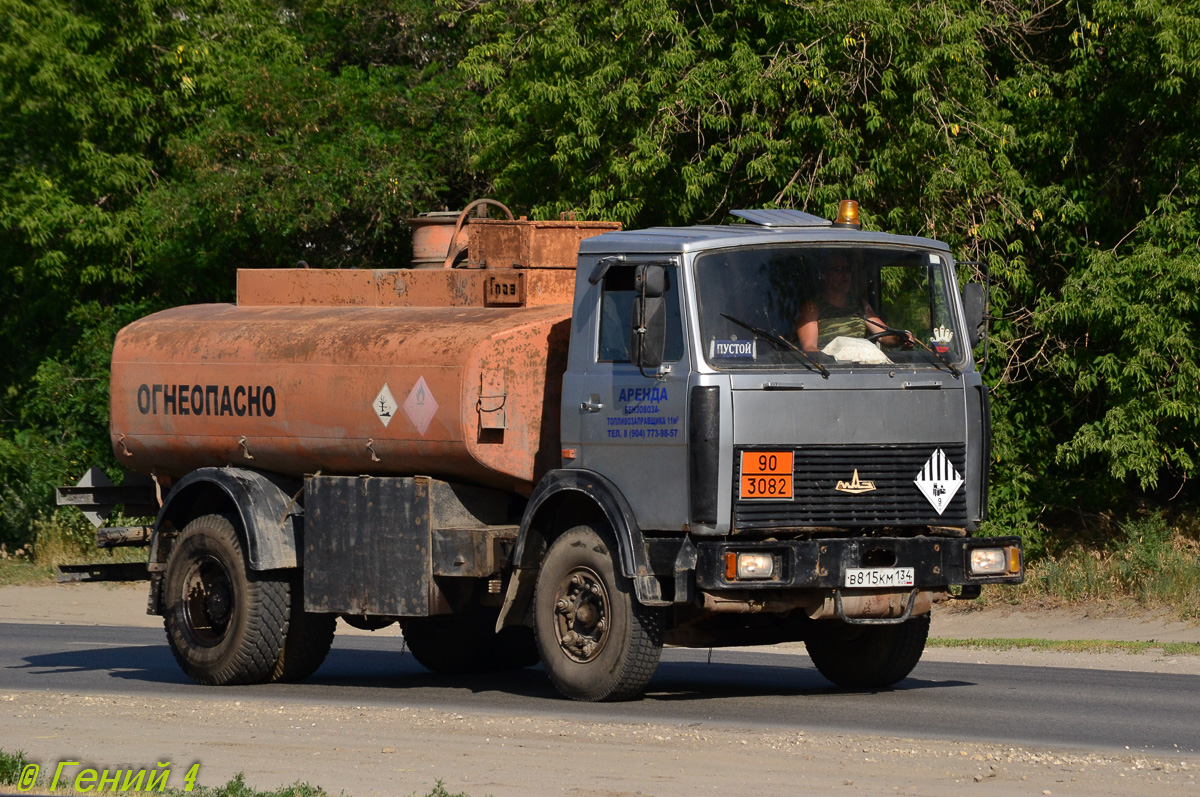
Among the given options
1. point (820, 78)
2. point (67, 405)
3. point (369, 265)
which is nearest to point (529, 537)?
point (820, 78)

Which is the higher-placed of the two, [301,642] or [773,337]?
[773,337]

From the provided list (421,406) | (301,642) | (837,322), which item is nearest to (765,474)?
(837,322)

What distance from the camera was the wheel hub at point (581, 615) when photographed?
35.4ft

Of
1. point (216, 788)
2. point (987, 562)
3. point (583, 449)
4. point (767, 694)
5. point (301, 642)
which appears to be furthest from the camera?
point (301, 642)

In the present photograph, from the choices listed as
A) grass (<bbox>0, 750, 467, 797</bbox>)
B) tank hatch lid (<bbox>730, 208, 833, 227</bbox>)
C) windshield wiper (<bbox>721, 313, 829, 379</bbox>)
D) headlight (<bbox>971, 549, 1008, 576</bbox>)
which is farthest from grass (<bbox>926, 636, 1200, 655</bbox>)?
grass (<bbox>0, 750, 467, 797</bbox>)

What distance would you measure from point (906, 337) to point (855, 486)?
40.9 inches

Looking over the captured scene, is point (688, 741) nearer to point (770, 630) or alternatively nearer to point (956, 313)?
point (770, 630)

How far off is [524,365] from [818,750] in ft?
11.8

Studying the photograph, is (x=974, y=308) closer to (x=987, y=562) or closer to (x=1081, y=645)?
(x=987, y=562)

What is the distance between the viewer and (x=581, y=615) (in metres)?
10.9

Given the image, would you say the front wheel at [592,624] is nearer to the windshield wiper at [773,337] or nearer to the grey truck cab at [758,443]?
the grey truck cab at [758,443]

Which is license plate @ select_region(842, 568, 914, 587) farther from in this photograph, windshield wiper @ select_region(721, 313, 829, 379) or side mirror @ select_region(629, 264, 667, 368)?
side mirror @ select_region(629, 264, 667, 368)

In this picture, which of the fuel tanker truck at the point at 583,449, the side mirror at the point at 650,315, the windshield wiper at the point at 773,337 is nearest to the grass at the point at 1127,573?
the fuel tanker truck at the point at 583,449

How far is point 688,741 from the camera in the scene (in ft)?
30.5
